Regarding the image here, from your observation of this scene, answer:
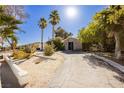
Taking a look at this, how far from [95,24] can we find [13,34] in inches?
193

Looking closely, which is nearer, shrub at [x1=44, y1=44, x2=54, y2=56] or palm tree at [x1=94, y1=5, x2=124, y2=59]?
palm tree at [x1=94, y1=5, x2=124, y2=59]

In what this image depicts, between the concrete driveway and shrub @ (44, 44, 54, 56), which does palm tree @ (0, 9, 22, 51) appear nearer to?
the concrete driveway

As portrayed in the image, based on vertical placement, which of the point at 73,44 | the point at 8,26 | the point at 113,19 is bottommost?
the point at 73,44

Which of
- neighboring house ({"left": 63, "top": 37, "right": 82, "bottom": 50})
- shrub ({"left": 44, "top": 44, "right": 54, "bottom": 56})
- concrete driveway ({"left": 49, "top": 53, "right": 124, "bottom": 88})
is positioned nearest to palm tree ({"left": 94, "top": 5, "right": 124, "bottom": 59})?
concrete driveway ({"left": 49, "top": 53, "right": 124, "bottom": 88})

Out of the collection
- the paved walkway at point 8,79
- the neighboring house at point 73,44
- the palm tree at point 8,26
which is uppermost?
the palm tree at point 8,26

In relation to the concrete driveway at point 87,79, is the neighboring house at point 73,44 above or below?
above

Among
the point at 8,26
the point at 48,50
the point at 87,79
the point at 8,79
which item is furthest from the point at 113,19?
the point at 8,79

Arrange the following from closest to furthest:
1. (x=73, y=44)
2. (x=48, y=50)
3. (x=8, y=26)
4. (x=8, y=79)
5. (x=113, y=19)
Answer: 1. (x=8, y=79)
2. (x=8, y=26)
3. (x=113, y=19)
4. (x=48, y=50)
5. (x=73, y=44)

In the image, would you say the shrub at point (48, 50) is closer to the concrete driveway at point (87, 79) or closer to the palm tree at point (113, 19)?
the palm tree at point (113, 19)

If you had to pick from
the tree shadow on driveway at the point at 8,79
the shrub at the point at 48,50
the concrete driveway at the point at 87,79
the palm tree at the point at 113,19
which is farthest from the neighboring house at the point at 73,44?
the tree shadow on driveway at the point at 8,79

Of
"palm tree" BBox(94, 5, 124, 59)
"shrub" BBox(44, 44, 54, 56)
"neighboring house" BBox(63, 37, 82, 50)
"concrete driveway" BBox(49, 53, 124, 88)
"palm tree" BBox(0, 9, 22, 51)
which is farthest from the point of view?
"neighboring house" BBox(63, 37, 82, 50)

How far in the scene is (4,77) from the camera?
A: 21.0ft

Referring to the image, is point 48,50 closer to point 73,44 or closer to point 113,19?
point 113,19

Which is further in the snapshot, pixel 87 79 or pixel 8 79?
pixel 8 79
